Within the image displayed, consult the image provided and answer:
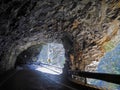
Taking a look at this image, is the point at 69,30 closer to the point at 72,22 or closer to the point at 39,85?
the point at 72,22

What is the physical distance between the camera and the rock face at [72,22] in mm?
11836

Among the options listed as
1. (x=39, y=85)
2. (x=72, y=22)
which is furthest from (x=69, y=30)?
(x=39, y=85)

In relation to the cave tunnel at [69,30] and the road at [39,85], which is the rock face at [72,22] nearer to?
the cave tunnel at [69,30]

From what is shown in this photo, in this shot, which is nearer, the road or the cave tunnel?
the road

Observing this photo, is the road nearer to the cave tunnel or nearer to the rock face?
the cave tunnel

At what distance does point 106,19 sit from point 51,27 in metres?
4.97

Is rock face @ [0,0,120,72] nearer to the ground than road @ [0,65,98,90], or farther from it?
farther from it

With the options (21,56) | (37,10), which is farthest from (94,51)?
(21,56)

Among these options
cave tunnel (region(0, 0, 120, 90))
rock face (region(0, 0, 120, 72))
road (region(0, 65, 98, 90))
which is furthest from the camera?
rock face (region(0, 0, 120, 72))

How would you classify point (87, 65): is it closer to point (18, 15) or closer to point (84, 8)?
point (84, 8)

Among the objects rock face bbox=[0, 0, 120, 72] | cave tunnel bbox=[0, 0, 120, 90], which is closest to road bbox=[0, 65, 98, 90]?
cave tunnel bbox=[0, 0, 120, 90]

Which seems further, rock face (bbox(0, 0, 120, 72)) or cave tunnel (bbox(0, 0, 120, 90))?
rock face (bbox(0, 0, 120, 72))

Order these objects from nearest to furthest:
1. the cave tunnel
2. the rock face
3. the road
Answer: the road → the cave tunnel → the rock face

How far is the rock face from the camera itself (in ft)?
38.8
